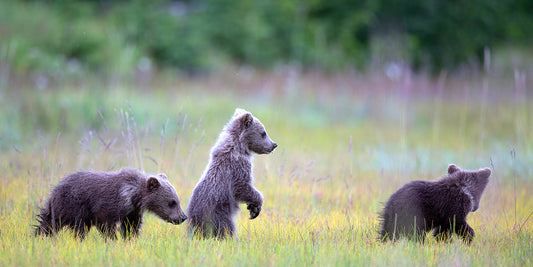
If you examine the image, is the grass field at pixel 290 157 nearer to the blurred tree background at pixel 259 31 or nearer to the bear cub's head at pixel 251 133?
the bear cub's head at pixel 251 133

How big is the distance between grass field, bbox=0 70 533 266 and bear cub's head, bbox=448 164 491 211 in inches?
16.2

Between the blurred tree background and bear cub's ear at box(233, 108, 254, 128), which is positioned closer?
bear cub's ear at box(233, 108, 254, 128)

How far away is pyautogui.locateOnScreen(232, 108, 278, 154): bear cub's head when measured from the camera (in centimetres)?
648

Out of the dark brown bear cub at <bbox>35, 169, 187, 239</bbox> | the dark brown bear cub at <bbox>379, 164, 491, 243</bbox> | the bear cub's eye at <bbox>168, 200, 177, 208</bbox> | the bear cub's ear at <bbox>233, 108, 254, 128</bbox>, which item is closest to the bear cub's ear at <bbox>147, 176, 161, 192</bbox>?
the dark brown bear cub at <bbox>35, 169, 187, 239</bbox>

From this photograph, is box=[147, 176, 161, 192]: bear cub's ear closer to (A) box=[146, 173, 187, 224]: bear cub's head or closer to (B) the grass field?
(A) box=[146, 173, 187, 224]: bear cub's head

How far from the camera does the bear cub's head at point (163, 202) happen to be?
19.7 feet

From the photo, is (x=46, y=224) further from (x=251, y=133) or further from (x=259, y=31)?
(x=259, y=31)

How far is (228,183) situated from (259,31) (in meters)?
22.4

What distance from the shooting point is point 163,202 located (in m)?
6.03

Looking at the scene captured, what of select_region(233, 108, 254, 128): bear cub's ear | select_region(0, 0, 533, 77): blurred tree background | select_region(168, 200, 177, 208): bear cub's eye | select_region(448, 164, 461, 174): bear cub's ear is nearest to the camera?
select_region(168, 200, 177, 208): bear cub's eye

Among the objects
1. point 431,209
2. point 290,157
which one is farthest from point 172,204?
point 290,157

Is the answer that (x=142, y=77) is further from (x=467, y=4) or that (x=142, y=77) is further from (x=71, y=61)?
(x=467, y=4)

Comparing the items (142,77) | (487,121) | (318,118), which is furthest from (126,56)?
(487,121)

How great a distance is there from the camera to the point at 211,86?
60.3 ft
